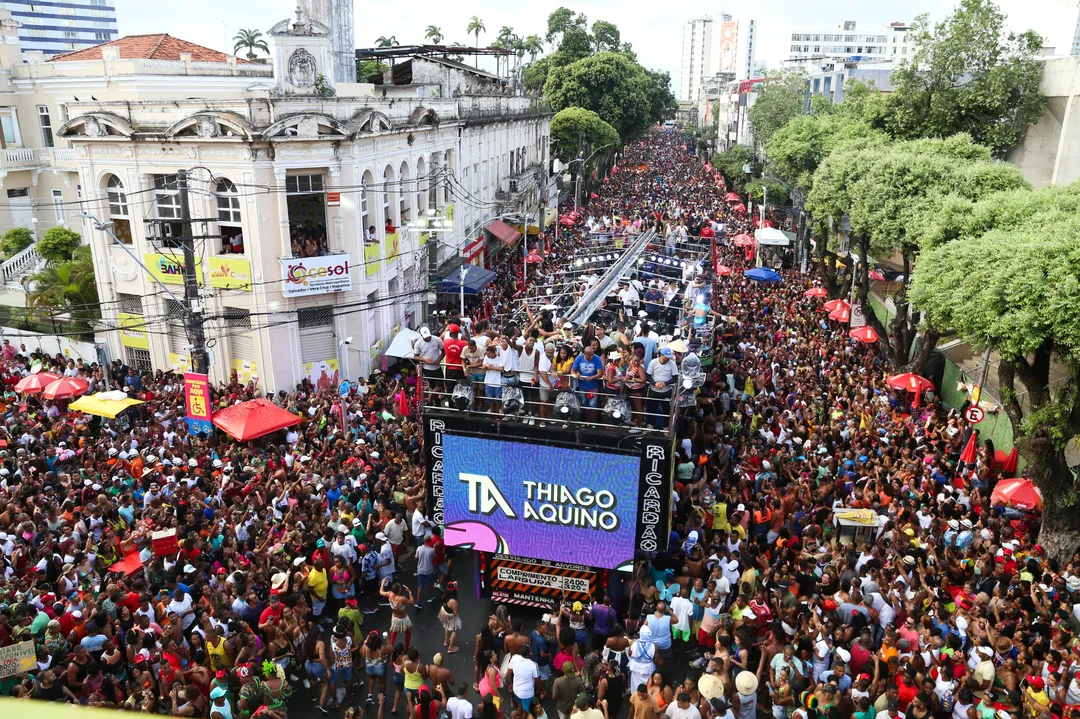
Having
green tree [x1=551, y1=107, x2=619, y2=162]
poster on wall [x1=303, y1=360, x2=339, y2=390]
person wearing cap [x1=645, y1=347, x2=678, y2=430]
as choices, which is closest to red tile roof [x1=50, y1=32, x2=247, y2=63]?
poster on wall [x1=303, y1=360, x2=339, y2=390]

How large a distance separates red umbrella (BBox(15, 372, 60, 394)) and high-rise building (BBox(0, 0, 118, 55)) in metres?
136

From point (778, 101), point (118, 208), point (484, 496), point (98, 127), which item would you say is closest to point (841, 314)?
point (484, 496)

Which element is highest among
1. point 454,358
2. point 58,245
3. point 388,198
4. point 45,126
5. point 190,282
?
point 45,126

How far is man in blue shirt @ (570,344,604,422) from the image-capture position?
1152 centimetres

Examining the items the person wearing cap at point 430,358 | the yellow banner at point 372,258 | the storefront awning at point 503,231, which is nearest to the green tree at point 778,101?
the storefront awning at point 503,231

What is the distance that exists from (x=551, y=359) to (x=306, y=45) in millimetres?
16592

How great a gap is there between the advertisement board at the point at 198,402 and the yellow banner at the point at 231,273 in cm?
545

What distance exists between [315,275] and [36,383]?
23.1ft

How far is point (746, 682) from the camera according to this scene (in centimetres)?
923

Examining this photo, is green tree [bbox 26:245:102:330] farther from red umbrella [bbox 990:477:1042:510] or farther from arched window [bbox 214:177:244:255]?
red umbrella [bbox 990:477:1042:510]

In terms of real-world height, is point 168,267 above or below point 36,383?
above

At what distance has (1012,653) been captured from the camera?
984cm

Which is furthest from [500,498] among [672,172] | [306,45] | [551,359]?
[672,172]

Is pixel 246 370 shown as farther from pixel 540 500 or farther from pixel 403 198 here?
pixel 540 500
